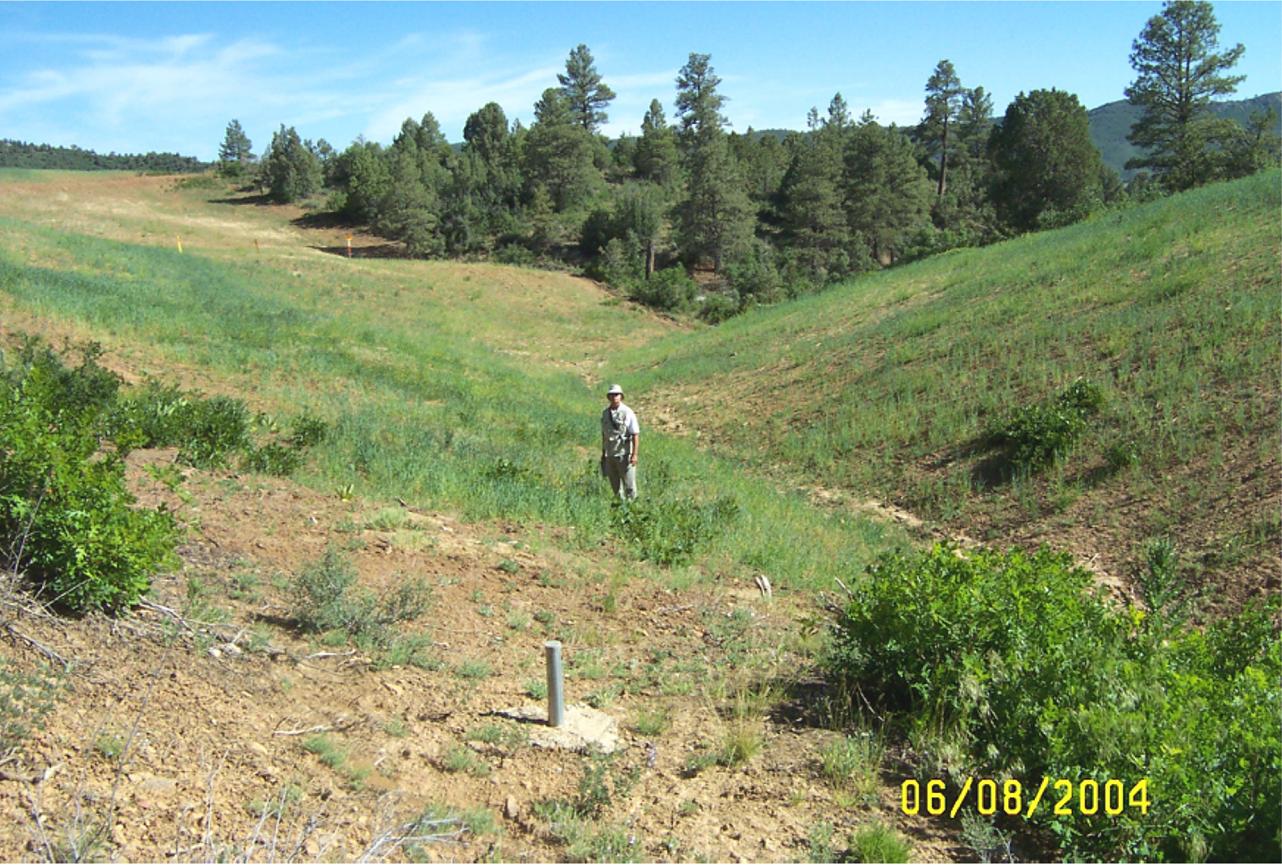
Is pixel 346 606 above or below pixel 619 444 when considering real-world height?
below

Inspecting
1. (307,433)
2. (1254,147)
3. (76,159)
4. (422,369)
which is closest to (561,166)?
(1254,147)

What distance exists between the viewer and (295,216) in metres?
62.3

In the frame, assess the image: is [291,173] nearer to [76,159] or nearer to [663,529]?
[663,529]

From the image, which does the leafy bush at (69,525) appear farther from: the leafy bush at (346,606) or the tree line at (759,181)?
the tree line at (759,181)

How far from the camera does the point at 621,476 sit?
32.9 feet

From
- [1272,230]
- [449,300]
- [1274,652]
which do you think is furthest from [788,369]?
[449,300]

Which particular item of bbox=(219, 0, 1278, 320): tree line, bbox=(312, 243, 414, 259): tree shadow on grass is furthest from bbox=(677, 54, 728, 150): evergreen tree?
bbox=(312, 243, 414, 259): tree shadow on grass

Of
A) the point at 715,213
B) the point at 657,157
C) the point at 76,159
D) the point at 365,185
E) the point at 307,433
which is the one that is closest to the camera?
the point at 307,433

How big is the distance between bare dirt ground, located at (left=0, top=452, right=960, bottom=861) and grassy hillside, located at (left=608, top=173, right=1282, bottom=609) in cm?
571

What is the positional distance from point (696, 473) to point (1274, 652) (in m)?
9.00

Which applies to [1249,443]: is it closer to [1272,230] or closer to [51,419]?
[1272,230]

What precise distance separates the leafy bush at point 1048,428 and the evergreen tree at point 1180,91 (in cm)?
3241

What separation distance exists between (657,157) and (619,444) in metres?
63.8

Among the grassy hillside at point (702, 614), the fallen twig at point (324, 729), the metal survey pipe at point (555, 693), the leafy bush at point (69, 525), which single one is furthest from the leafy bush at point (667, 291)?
the fallen twig at point (324, 729)
